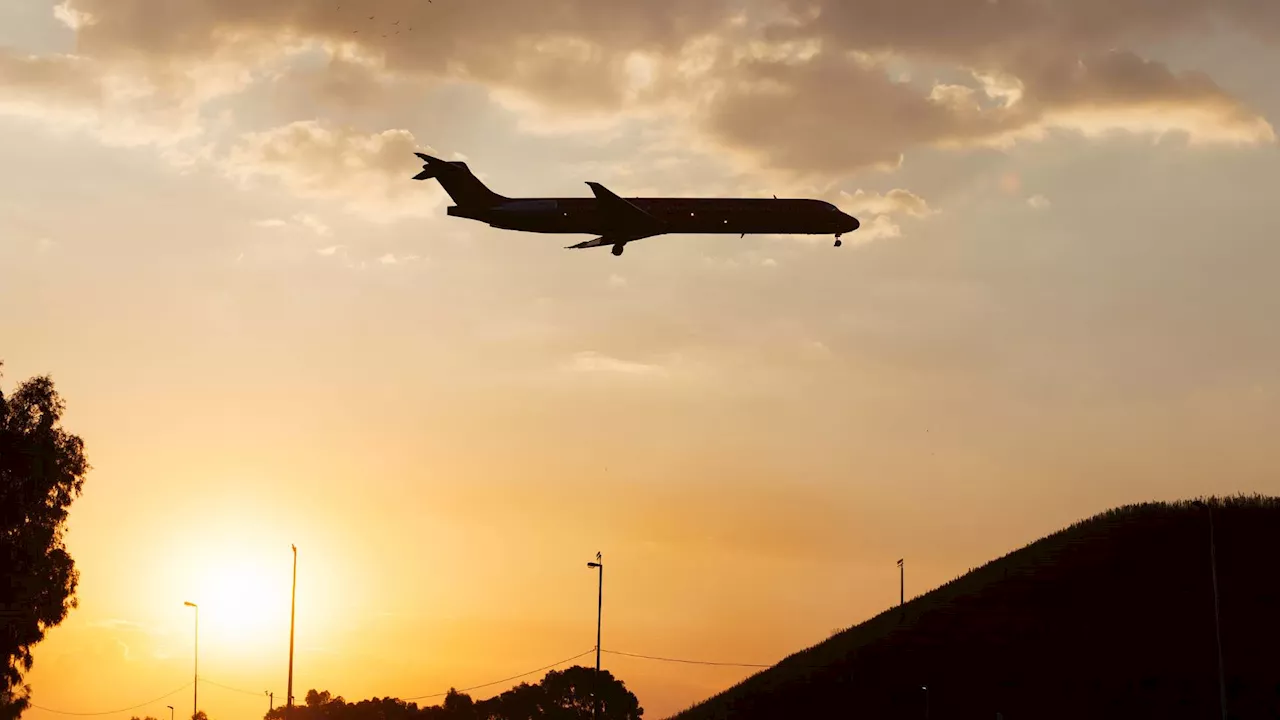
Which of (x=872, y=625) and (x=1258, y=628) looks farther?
(x=872, y=625)

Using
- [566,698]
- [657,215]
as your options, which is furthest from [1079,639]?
[566,698]

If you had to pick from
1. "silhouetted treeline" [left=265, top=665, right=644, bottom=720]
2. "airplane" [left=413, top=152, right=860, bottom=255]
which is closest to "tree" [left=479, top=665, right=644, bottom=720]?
"silhouetted treeline" [left=265, top=665, right=644, bottom=720]

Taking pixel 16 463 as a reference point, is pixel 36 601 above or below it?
below

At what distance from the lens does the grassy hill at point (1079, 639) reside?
84.9 meters

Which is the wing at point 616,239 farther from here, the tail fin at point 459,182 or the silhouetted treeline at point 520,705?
the silhouetted treeline at point 520,705

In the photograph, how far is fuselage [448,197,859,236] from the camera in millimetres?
97062

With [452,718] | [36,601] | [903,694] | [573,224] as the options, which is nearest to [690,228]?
[573,224]

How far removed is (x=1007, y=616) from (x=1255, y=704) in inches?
995

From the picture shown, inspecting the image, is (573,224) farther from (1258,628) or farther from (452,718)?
(452,718)

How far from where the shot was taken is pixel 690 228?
3930 inches

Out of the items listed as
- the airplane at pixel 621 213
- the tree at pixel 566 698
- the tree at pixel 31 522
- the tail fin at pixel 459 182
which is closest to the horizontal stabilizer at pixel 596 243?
the airplane at pixel 621 213

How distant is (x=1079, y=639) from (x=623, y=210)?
144 feet

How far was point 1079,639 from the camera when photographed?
95.2 metres

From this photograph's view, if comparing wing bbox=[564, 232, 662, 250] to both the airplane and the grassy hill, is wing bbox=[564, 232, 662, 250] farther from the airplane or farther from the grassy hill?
the grassy hill
